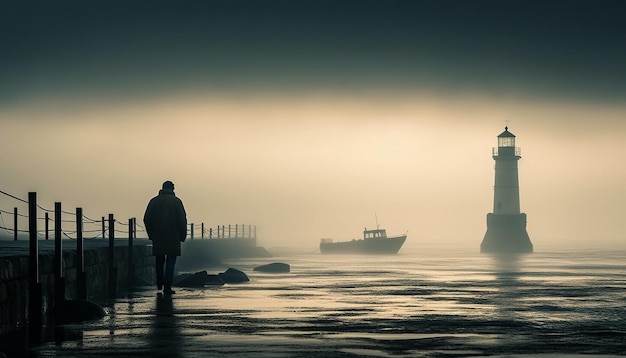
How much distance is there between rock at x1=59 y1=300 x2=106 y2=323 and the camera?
1485 centimetres

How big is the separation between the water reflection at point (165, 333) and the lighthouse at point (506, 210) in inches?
3568

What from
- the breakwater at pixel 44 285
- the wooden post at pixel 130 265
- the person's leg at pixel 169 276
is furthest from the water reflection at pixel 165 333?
the wooden post at pixel 130 265

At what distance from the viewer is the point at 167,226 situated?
2041cm

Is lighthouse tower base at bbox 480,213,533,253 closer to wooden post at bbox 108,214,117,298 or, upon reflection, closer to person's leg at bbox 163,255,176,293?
wooden post at bbox 108,214,117,298

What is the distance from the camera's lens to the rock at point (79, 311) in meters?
14.9

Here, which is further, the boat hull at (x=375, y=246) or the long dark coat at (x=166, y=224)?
the boat hull at (x=375, y=246)

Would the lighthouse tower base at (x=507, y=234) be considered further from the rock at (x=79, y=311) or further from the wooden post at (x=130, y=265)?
the rock at (x=79, y=311)

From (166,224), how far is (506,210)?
3516 inches

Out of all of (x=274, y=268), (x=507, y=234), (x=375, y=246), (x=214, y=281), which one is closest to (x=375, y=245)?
(x=375, y=246)

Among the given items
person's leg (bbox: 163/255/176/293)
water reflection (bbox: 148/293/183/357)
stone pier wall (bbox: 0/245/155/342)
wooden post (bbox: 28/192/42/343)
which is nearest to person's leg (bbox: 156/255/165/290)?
person's leg (bbox: 163/255/176/293)

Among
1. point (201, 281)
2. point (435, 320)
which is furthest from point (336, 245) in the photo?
point (435, 320)

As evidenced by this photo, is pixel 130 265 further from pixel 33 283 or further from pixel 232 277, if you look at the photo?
pixel 33 283

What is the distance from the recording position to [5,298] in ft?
42.1

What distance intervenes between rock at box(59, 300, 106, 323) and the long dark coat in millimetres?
5263
